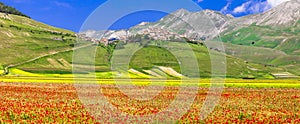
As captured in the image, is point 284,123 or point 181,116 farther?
point 181,116

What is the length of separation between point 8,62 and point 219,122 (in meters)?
198

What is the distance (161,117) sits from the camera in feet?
61.3

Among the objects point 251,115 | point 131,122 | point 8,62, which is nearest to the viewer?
point 131,122

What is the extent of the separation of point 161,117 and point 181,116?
1.10 metres

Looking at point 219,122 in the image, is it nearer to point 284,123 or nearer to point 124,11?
point 284,123

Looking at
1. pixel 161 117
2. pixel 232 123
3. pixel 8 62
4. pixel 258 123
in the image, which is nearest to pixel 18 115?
pixel 161 117

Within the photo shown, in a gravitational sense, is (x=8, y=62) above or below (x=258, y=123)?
above

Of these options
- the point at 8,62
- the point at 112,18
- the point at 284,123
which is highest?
the point at 8,62

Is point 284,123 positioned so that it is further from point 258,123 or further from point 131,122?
point 131,122

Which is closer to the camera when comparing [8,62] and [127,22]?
[127,22]

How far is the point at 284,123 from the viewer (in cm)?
1711

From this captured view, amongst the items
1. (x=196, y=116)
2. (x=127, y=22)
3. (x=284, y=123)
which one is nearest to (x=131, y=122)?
(x=196, y=116)

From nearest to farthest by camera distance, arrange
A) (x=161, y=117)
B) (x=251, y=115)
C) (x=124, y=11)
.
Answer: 1. (x=161, y=117)
2. (x=251, y=115)
3. (x=124, y=11)

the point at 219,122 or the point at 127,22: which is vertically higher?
the point at 127,22
